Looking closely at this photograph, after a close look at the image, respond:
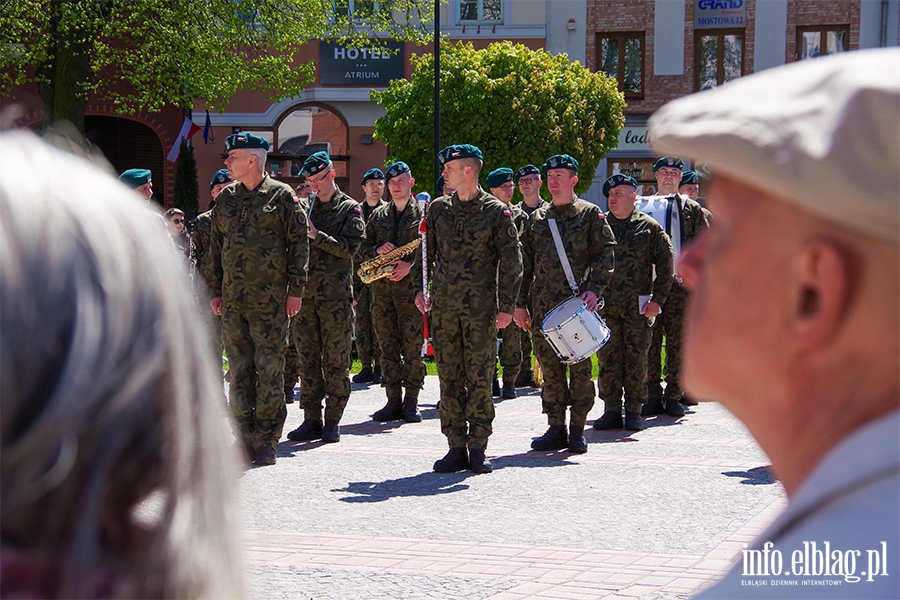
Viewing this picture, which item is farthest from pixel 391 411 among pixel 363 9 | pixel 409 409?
pixel 363 9

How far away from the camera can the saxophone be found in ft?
37.6

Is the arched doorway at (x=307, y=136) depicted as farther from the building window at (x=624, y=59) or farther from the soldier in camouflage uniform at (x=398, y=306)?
the soldier in camouflage uniform at (x=398, y=306)

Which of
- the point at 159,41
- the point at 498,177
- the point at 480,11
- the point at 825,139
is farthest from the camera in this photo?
the point at 480,11

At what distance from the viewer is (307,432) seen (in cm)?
972

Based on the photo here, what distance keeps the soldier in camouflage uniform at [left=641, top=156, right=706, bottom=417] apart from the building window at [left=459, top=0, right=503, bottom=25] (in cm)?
2208

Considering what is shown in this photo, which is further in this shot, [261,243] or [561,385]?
[561,385]

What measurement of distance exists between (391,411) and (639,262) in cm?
263

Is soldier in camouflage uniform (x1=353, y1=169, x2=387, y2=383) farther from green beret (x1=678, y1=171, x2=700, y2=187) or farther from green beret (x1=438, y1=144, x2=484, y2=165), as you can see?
green beret (x1=438, y1=144, x2=484, y2=165)

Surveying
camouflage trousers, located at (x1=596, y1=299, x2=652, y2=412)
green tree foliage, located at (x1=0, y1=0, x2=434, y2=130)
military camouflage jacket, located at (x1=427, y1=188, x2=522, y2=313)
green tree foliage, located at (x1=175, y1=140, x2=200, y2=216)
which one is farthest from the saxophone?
green tree foliage, located at (x1=175, y1=140, x2=200, y2=216)

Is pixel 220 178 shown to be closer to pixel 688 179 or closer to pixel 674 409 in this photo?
pixel 688 179

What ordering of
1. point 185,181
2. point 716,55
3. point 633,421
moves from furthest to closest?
1. point 716,55
2. point 185,181
3. point 633,421

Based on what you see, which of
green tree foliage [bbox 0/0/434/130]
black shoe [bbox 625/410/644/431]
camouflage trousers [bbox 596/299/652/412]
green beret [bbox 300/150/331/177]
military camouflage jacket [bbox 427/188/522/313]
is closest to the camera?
military camouflage jacket [bbox 427/188/522/313]

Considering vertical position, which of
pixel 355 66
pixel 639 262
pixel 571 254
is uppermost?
pixel 355 66

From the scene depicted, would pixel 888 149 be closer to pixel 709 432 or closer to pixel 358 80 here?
pixel 709 432
